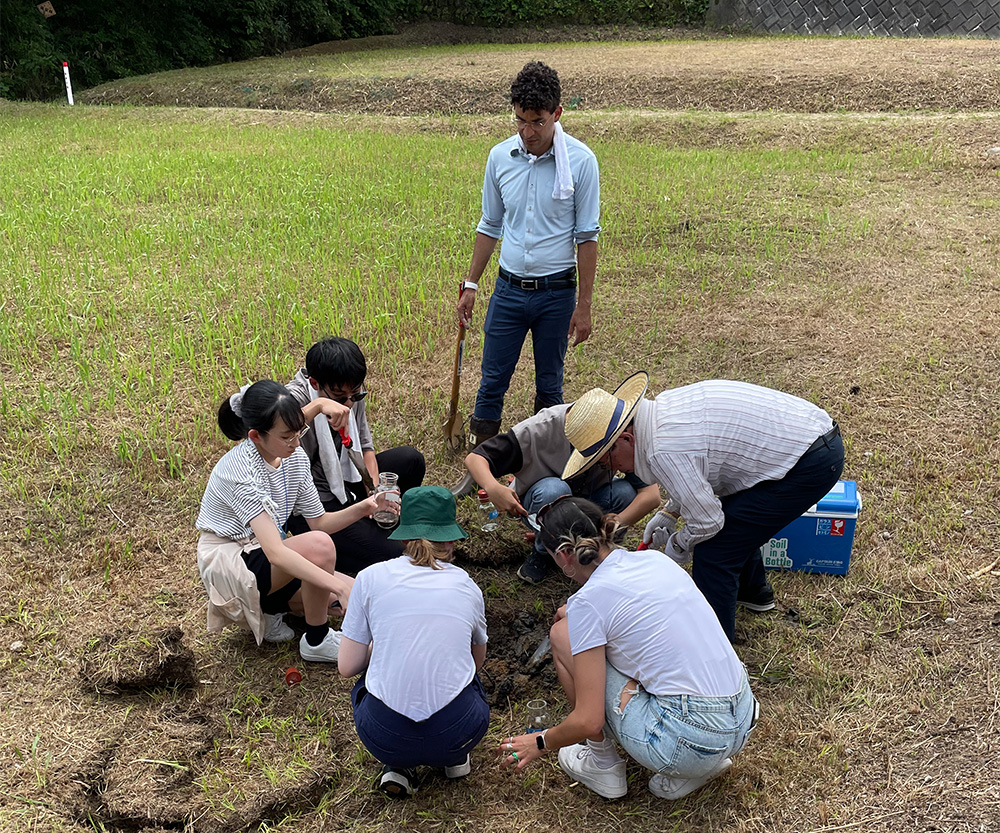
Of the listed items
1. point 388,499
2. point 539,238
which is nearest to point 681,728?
point 388,499

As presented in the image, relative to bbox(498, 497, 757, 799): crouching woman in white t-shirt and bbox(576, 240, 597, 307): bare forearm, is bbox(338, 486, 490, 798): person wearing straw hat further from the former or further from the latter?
bbox(576, 240, 597, 307): bare forearm

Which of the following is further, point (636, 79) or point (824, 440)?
point (636, 79)

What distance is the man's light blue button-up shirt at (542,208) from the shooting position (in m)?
4.20

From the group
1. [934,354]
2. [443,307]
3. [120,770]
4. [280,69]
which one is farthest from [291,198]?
[280,69]

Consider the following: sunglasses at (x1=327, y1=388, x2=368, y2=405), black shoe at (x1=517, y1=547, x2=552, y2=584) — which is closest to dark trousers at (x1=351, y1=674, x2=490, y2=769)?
black shoe at (x1=517, y1=547, x2=552, y2=584)

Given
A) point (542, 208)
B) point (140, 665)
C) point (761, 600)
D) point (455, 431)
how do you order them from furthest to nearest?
1. point (455, 431)
2. point (542, 208)
3. point (761, 600)
4. point (140, 665)

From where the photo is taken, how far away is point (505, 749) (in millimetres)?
2910

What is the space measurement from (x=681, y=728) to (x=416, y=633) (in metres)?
0.83

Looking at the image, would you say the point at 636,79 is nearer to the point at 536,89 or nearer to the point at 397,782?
the point at 536,89

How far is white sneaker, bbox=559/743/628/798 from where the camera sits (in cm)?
280

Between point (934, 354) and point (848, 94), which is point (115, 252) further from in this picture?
point (848, 94)

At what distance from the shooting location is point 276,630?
352 cm

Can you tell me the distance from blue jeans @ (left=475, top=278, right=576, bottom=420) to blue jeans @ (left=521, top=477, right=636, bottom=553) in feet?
2.45

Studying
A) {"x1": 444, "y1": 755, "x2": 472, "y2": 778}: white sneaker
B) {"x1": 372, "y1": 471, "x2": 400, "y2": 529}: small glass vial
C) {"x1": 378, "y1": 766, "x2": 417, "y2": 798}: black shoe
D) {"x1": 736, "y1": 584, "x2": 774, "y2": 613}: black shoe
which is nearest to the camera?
{"x1": 378, "y1": 766, "x2": 417, "y2": 798}: black shoe
